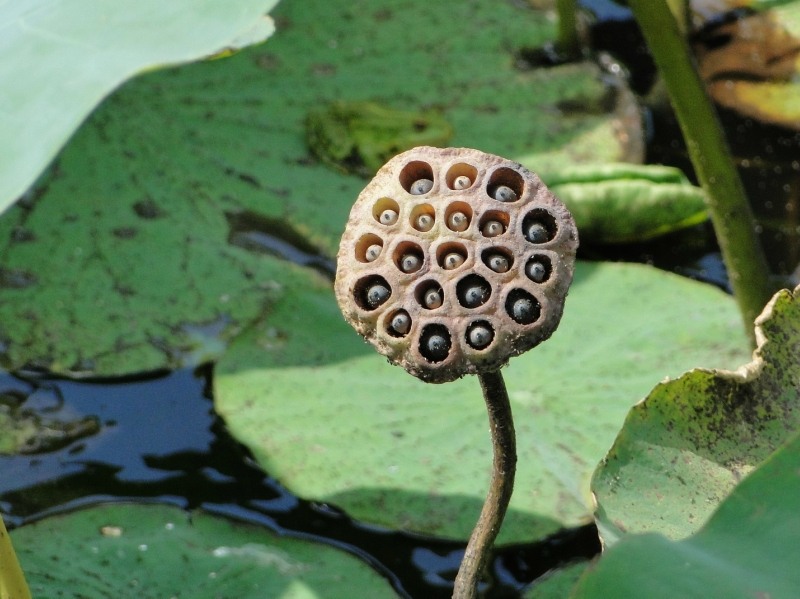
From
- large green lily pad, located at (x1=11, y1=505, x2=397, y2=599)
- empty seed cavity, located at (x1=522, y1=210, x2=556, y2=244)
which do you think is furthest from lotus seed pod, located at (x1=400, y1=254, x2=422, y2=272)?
large green lily pad, located at (x1=11, y1=505, x2=397, y2=599)

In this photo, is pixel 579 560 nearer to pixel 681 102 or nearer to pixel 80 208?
pixel 681 102

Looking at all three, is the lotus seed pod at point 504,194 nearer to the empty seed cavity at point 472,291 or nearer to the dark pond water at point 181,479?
the empty seed cavity at point 472,291

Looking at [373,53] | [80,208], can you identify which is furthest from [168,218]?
[373,53]

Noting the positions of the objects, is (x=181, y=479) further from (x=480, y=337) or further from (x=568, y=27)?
(x=568, y=27)

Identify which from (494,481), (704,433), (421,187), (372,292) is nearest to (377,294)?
(372,292)

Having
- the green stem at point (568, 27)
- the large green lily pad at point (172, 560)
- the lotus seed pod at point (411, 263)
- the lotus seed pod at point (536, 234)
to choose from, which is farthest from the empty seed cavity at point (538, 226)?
the green stem at point (568, 27)

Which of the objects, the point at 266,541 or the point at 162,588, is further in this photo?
the point at 266,541

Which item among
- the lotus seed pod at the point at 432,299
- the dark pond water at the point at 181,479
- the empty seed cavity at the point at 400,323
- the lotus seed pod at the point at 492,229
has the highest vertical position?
the lotus seed pod at the point at 492,229
